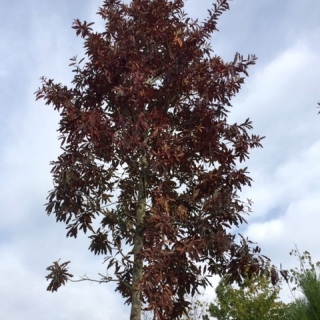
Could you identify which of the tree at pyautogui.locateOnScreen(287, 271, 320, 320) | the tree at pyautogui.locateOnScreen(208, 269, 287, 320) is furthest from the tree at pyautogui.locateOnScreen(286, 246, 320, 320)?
the tree at pyautogui.locateOnScreen(208, 269, 287, 320)

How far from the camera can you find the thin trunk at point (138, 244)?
8195 millimetres

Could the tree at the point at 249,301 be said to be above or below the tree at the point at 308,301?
above

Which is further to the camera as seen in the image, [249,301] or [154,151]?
[249,301]

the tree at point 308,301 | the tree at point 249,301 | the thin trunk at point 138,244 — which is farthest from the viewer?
the tree at point 249,301

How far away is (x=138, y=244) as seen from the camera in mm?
8852

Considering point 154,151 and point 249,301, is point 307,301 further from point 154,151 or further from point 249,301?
point 249,301

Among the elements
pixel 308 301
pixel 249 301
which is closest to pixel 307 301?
pixel 308 301

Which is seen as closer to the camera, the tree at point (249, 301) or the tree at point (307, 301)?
the tree at point (307, 301)

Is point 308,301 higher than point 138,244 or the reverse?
the reverse

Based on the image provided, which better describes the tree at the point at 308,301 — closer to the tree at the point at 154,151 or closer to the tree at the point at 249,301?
the tree at the point at 154,151

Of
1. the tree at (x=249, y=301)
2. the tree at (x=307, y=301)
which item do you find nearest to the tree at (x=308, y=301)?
the tree at (x=307, y=301)

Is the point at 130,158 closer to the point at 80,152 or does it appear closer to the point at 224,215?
the point at 80,152

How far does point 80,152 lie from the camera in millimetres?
8773

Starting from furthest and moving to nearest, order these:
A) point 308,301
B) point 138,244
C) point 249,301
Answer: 1. point 249,301
2. point 138,244
3. point 308,301
